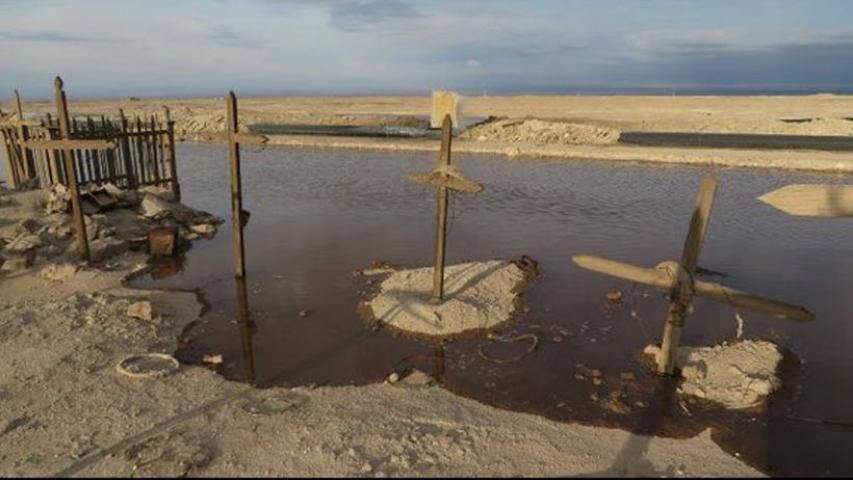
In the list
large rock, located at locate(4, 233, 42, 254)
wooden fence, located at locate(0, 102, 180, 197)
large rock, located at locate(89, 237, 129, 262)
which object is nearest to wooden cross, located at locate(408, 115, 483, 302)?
large rock, located at locate(89, 237, 129, 262)

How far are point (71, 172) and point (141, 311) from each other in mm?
4674

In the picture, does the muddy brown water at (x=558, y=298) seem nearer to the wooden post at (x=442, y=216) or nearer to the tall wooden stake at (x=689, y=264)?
the tall wooden stake at (x=689, y=264)

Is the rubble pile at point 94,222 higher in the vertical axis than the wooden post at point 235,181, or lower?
lower

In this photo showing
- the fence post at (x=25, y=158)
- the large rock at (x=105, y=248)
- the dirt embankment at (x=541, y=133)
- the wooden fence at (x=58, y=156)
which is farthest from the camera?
the dirt embankment at (x=541, y=133)

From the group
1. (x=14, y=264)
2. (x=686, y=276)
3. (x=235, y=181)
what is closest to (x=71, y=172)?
(x=14, y=264)

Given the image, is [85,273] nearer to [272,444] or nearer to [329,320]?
[329,320]

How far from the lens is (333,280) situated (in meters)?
13.8

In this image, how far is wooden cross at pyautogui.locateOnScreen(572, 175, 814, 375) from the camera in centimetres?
820

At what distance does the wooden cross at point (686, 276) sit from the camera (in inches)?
323

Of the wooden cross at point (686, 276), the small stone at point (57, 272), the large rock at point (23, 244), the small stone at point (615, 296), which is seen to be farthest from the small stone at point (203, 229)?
the wooden cross at point (686, 276)

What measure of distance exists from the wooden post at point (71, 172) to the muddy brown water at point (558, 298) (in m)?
1.75

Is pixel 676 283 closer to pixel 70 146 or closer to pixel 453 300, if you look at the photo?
pixel 453 300

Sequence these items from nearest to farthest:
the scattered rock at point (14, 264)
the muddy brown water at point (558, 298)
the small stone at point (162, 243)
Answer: the muddy brown water at point (558, 298) → the scattered rock at point (14, 264) → the small stone at point (162, 243)

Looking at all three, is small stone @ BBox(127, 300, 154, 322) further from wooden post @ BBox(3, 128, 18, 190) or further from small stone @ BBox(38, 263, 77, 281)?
wooden post @ BBox(3, 128, 18, 190)
